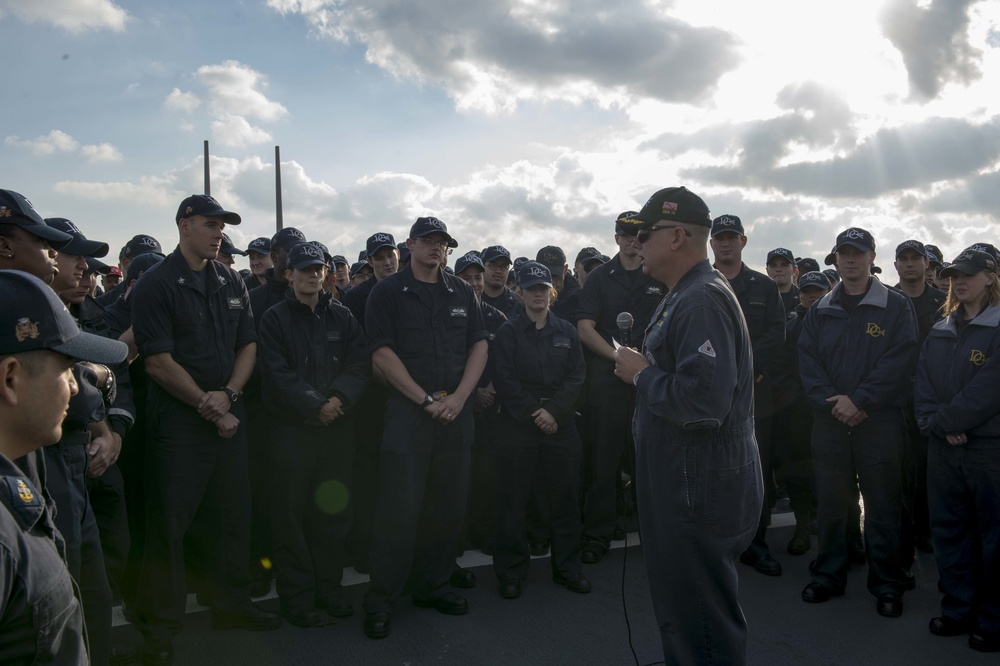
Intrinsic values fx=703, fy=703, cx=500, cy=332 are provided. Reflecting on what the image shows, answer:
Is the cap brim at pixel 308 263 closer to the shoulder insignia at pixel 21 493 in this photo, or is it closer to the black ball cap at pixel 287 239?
the black ball cap at pixel 287 239

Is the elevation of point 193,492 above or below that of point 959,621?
above

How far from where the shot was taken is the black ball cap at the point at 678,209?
3.08m

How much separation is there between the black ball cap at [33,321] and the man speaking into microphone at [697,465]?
208 centimetres

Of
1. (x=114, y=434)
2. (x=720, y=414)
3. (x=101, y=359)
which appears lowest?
(x=114, y=434)

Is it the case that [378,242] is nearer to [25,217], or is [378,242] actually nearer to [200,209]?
[200,209]

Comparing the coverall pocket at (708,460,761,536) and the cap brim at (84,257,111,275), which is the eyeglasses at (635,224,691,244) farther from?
the cap brim at (84,257,111,275)

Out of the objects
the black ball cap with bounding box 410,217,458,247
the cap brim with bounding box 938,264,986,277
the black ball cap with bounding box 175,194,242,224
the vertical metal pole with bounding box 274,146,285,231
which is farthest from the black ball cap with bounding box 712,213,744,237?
the vertical metal pole with bounding box 274,146,285,231

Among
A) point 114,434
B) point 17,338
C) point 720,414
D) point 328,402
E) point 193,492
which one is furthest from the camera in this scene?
point 328,402

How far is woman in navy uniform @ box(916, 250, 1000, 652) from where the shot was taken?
4391 millimetres

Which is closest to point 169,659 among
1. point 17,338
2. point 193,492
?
point 193,492

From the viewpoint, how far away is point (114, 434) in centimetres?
373

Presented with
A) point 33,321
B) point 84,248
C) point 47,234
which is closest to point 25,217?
point 47,234

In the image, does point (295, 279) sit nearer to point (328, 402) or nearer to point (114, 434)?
point (328, 402)

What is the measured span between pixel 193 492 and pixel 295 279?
1.54m
